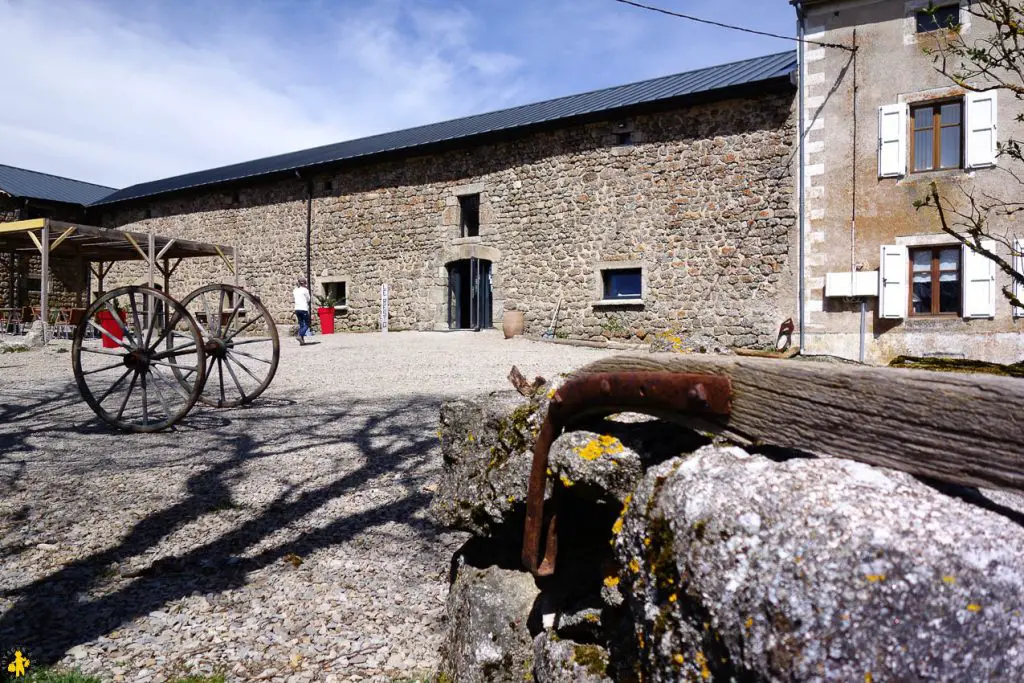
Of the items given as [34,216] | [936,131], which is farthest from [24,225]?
[936,131]

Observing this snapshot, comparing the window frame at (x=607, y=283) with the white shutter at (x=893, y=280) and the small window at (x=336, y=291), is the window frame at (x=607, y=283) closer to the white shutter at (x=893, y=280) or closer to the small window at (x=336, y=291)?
the white shutter at (x=893, y=280)

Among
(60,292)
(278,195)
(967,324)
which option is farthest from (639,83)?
(60,292)

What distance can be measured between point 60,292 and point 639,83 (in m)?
19.1

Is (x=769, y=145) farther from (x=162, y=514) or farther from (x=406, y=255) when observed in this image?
(x=162, y=514)

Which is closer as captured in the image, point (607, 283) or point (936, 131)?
point (936, 131)

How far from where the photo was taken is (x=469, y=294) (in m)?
15.3

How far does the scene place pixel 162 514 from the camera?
10.8 ft

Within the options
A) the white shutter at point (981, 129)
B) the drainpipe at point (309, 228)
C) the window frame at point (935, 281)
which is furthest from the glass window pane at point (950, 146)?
the drainpipe at point (309, 228)

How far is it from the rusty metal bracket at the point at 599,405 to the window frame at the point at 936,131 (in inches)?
420

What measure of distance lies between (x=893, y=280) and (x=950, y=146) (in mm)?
2260

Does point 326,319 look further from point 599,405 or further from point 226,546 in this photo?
point 599,405

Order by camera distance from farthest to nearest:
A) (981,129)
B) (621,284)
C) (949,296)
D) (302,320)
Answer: (302,320)
(621,284)
(949,296)
(981,129)

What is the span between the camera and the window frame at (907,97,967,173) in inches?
382

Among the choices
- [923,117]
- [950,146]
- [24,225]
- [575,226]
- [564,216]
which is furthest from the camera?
[564,216]
